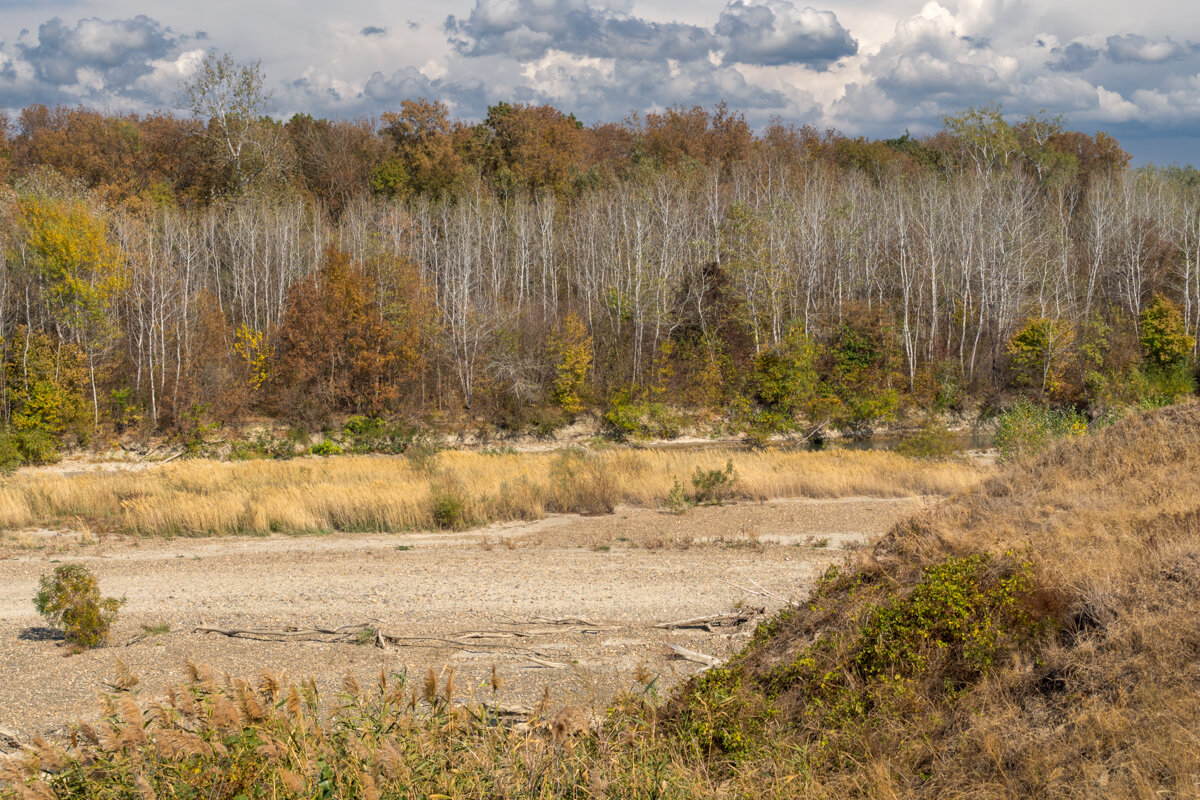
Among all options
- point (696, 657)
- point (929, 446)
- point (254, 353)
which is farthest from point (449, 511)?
point (254, 353)

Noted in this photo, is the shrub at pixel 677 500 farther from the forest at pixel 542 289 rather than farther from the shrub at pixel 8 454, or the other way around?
the shrub at pixel 8 454

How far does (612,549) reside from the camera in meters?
16.0

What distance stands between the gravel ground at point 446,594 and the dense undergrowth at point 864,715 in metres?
1.05

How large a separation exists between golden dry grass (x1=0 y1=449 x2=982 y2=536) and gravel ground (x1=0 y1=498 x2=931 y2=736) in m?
0.87

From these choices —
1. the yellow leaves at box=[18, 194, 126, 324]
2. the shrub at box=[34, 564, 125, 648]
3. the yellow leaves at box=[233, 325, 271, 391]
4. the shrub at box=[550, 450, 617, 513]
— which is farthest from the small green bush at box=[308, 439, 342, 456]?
the shrub at box=[34, 564, 125, 648]

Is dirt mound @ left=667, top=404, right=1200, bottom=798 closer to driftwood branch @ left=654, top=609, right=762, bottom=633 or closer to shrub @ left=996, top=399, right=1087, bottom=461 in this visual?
driftwood branch @ left=654, top=609, right=762, bottom=633

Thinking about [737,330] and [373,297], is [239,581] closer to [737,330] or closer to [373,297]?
[373,297]

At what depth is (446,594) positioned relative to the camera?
1266cm

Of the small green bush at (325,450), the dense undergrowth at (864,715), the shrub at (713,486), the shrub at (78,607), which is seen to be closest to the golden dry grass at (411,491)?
the shrub at (713,486)

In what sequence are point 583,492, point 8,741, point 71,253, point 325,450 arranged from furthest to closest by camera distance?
point 325,450
point 71,253
point 583,492
point 8,741

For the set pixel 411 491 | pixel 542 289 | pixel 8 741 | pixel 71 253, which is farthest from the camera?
pixel 542 289

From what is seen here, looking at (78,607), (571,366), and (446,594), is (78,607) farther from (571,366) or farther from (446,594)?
(571,366)

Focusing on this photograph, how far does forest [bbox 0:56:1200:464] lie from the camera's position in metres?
39.3

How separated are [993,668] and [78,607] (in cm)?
1019
